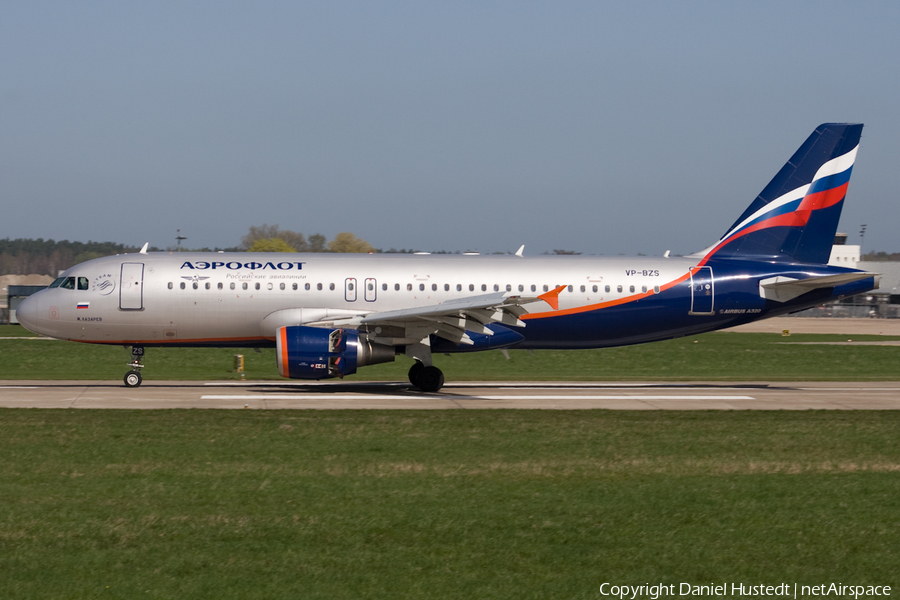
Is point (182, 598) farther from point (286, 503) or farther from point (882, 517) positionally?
point (882, 517)

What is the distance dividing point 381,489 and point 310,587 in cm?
399

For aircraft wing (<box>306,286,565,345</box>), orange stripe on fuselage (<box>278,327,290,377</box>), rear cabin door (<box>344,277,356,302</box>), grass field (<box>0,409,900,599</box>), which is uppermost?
rear cabin door (<box>344,277,356,302</box>)

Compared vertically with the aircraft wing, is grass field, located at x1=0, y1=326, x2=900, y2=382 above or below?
below

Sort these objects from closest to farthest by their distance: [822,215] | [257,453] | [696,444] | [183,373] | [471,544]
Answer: [471,544] < [257,453] < [696,444] < [822,215] < [183,373]

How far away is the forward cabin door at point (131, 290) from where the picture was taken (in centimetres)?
2658

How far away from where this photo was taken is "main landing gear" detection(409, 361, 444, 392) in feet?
88.6

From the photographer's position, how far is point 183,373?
3497cm

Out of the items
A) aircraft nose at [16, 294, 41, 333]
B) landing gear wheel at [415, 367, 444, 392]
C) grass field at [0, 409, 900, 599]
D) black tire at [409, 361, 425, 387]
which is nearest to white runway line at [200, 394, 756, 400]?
landing gear wheel at [415, 367, 444, 392]

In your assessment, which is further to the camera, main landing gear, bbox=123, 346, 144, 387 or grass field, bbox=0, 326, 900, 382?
grass field, bbox=0, 326, 900, 382

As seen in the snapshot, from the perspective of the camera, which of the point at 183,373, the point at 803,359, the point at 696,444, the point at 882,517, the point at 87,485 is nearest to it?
the point at 882,517

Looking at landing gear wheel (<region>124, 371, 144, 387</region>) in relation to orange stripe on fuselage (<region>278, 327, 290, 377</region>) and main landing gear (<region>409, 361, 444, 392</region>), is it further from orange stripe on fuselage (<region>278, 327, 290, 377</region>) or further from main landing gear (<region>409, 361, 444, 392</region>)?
main landing gear (<region>409, 361, 444, 392</region>)

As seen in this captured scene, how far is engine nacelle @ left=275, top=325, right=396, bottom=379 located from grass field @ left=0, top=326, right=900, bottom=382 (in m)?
7.58

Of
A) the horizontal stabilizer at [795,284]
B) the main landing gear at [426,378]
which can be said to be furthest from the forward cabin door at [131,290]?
the horizontal stabilizer at [795,284]

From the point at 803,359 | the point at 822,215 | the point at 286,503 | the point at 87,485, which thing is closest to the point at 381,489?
the point at 286,503
